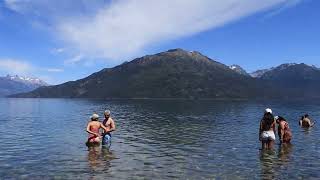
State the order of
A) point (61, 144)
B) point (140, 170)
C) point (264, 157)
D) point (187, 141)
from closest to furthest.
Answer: point (140, 170), point (264, 157), point (61, 144), point (187, 141)

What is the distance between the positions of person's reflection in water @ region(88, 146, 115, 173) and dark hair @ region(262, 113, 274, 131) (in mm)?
12656

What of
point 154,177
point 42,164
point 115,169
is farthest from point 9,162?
point 154,177

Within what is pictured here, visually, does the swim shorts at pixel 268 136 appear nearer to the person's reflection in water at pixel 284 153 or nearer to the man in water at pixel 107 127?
the person's reflection in water at pixel 284 153

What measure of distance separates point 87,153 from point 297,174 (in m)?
16.7

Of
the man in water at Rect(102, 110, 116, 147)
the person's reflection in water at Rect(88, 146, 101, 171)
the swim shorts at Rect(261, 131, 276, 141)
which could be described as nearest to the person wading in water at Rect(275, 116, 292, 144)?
the swim shorts at Rect(261, 131, 276, 141)

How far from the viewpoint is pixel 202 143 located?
45.8 meters

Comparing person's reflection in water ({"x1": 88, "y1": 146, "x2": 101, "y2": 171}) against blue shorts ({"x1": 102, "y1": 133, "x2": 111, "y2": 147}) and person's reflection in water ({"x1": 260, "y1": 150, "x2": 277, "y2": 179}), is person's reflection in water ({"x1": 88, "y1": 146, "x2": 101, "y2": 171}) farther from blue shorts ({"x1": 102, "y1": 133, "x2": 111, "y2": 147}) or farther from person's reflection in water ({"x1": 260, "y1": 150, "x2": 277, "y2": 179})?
person's reflection in water ({"x1": 260, "y1": 150, "x2": 277, "y2": 179})

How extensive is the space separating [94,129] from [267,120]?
14.6 meters

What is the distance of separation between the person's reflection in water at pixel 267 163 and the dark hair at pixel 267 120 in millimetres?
2063

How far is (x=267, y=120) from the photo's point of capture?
120 ft

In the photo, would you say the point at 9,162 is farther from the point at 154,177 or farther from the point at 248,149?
the point at 248,149

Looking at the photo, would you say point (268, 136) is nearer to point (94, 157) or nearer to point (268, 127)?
point (268, 127)

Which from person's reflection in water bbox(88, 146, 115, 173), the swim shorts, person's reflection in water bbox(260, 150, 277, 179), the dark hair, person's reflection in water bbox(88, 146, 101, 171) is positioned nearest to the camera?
person's reflection in water bbox(260, 150, 277, 179)

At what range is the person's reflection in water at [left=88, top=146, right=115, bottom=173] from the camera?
29678mm
